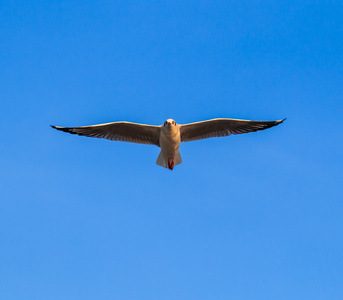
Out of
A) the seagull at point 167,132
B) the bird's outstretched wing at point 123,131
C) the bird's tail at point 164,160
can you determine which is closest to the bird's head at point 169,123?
the seagull at point 167,132

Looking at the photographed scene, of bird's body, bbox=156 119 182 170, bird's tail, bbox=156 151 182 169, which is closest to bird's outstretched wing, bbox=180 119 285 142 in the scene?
bird's body, bbox=156 119 182 170

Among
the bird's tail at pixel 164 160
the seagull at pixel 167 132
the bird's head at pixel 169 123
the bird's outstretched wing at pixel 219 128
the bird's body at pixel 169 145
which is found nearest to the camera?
the bird's head at pixel 169 123

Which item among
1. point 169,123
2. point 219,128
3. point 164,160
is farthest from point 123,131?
point 219,128

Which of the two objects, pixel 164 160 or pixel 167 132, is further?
pixel 164 160

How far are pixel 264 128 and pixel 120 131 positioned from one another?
5.01 metres

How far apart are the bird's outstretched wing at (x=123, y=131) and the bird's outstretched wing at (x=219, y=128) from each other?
1.05 metres

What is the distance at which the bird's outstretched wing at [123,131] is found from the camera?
773 inches

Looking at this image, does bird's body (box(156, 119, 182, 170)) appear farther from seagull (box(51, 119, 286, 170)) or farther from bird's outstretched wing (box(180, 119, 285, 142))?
bird's outstretched wing (box(180, 119, 285, 142))

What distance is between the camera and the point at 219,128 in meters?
20.1

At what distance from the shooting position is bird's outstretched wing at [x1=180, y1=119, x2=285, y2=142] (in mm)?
19750

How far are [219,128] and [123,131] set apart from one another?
10.9ft

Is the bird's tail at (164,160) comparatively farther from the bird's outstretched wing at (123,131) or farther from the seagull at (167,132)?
the bird's outstretched wing at (123,131)

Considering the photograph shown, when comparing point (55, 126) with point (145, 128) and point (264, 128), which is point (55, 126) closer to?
point (145, 128)

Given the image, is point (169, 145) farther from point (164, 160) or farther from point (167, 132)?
point (164, 160)
